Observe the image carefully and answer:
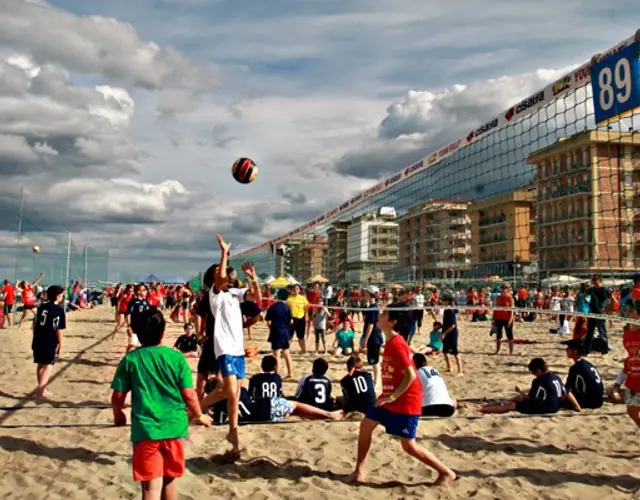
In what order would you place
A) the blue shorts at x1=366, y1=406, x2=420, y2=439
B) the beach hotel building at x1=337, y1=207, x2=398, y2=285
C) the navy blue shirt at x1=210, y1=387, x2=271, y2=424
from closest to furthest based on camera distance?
the blue shorts at x1=366, y1=406, x2=420, y2=439 → the navy blue shirt at x1=210, y1=387, x2=271, y2=424 → the beach hotel building at x1=337, y1=207, x2=398, y2=285

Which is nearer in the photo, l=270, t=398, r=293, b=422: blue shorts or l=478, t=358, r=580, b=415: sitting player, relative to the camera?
l=270, t=398, r=293, b=422: blue shorts

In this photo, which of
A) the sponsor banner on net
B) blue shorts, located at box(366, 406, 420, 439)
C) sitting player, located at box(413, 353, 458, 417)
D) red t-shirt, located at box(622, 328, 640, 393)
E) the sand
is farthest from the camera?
the sponsor banner on net

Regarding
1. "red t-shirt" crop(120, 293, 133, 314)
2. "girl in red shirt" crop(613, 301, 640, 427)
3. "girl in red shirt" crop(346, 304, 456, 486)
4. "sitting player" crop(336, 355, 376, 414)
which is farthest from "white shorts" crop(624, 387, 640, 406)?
"red t-shirt" crop(120, 293, 133, 314)

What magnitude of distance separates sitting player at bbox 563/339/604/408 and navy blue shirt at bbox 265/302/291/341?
3.60 m

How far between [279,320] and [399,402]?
4.73 m

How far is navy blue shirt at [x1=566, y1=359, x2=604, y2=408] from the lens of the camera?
612 centimetres

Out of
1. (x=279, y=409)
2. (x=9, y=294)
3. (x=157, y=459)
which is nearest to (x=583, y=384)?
(x=279, y=409)

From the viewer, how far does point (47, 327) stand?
21.1 ft

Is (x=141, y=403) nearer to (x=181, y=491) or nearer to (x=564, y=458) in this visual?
(x=181, y=491)

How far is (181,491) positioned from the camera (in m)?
3.82

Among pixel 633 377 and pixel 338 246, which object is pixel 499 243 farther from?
pixel 633 377

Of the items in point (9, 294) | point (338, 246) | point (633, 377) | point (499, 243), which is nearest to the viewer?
point (633, 377)

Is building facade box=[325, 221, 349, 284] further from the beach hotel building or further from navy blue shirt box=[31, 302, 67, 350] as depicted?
navy blue shirt box=[31, 302, 67, 350]

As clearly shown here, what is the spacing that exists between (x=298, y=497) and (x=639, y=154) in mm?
5818
